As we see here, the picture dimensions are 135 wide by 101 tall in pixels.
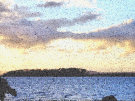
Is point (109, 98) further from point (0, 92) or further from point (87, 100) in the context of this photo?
point (87, 100)

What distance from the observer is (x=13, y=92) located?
2194 centimetres

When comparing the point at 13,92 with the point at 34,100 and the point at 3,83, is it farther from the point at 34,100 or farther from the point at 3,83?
the point at 34,100

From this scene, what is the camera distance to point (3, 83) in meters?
21.9

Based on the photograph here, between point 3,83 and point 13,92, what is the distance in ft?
3.09

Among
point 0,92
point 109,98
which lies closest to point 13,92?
point 0,92

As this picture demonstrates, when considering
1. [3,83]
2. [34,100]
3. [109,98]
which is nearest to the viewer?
[3,83]

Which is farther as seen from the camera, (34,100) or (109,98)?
(34,100)

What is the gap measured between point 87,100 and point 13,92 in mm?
43003

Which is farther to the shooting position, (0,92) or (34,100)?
(34,100)

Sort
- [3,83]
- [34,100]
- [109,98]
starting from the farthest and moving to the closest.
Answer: [34,100] < [109,98] < [3,83]

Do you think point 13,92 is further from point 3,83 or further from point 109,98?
point 109,98

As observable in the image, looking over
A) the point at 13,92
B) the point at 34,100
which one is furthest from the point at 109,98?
the point at 34,100

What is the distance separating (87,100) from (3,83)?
142ft

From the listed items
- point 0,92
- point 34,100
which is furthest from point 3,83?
point 34,100
